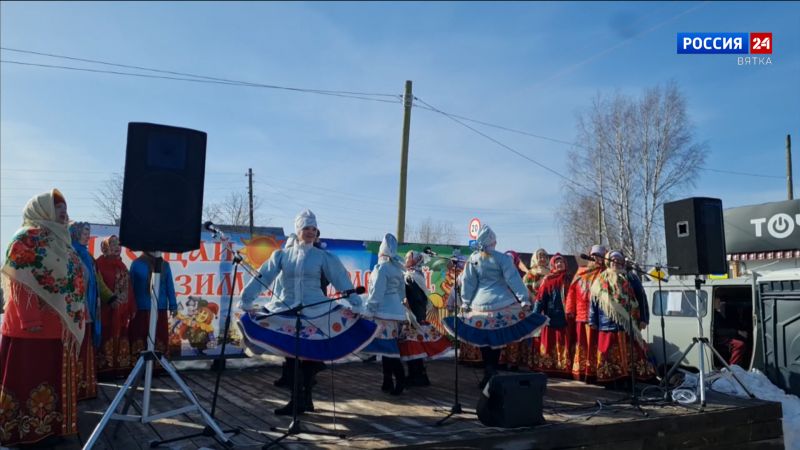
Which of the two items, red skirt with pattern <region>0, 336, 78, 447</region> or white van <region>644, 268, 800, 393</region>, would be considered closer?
red skirt with pattern <region>0, 336, 78, 447</region>

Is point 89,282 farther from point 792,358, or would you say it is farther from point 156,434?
point 792,358

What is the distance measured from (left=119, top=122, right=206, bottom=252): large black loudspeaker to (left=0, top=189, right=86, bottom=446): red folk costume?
560 millimetres

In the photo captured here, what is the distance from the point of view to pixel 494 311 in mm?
6227

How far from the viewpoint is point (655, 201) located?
23203mm

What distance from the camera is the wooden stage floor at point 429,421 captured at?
3.99 m

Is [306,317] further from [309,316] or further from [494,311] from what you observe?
[494,311]

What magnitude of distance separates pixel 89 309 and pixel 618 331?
18.7 ft

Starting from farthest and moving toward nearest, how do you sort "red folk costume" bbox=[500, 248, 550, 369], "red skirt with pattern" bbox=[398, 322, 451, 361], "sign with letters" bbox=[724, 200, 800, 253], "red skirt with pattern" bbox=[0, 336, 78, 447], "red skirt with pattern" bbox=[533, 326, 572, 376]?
"sign with letters" bbox=[724, 200, 800, 253] < "red folk costume" bbox=[500, 248, 550, 369] < "red skirt with pattern" bbox=[533, 326, 572, 376] < "red skirt with pattern" bbox=[398, 322, 451, 361] < "red skirt with pattern" bbox=[0, 336, 78, 447]

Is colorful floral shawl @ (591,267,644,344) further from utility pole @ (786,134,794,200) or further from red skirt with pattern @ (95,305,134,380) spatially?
utility pole @ (786,134,794,200)

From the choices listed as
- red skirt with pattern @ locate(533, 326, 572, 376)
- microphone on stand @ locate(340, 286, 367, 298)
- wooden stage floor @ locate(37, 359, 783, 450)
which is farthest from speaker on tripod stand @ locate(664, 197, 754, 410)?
microphone on stand @ locate(340, 286, 367, 298)

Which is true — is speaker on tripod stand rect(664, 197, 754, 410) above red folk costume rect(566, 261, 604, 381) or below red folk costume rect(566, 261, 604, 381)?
above

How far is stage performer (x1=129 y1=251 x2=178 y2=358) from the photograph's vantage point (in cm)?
675

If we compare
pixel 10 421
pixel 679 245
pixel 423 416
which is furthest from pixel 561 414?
pixel 10 421

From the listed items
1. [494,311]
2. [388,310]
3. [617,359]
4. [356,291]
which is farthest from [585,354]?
[356,291]
